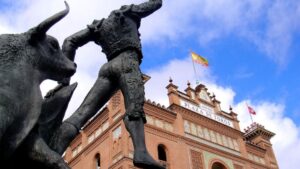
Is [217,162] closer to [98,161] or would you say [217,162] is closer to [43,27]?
[98,161]

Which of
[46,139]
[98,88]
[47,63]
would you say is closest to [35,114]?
[46,139]

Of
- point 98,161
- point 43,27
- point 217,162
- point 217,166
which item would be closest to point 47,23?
point 43,27

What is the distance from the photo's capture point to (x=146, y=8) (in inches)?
94.8

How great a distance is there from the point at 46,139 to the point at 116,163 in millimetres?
17853

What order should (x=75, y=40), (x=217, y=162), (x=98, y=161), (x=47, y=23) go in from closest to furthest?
1. (x=47, y=23)
2. (x=75, y=40)
3. (x=98, y=161)
4. (x=217, y=162)

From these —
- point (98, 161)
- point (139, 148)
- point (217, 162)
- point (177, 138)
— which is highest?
point (177, 138)

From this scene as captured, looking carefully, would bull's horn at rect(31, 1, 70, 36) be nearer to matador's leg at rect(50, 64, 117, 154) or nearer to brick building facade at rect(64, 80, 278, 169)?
matador's leg at rect(50, 64, 117, 154)

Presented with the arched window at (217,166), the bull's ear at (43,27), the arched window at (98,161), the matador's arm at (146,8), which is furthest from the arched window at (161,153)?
the bull's ear at (43,27)

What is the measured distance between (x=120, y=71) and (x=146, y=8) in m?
0.48

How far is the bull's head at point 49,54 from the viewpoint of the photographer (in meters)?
1.83

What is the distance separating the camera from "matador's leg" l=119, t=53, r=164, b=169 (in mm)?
1799

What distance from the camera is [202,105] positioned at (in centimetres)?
2439

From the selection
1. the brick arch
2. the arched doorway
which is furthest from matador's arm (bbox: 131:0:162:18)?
the brick arch

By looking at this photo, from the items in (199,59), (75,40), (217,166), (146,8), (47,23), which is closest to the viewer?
(47,23)
